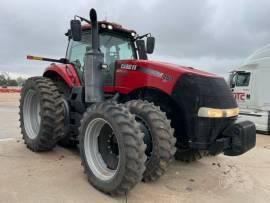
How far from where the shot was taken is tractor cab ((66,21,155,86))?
5.70 meters

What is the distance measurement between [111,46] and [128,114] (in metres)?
2.25

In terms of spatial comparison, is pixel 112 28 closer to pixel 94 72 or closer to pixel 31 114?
pixel 94 72

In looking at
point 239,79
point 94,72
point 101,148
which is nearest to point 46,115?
point 94,72

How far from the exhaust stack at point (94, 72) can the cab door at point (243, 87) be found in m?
9.84

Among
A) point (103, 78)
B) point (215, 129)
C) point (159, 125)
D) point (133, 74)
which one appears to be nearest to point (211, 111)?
point (215, 129)

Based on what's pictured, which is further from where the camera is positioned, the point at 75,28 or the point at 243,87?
the point at 243,87

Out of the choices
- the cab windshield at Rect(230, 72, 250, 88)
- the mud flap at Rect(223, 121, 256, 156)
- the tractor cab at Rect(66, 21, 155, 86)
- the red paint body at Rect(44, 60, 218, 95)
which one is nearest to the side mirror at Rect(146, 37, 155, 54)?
the tractor cab at Rect(66, 21, 155, 86)

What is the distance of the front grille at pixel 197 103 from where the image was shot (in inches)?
179

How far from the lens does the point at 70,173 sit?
185 inches

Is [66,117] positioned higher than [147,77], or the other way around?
[147,77]

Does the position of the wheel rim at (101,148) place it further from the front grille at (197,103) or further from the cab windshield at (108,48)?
the cab windshield at (108,48)

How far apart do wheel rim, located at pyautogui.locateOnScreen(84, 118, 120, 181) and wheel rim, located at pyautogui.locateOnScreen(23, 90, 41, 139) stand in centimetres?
208

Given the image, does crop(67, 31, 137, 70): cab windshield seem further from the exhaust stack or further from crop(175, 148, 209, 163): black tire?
crop(175, 148, 209, 163): black tire

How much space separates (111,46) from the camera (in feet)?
19.3
